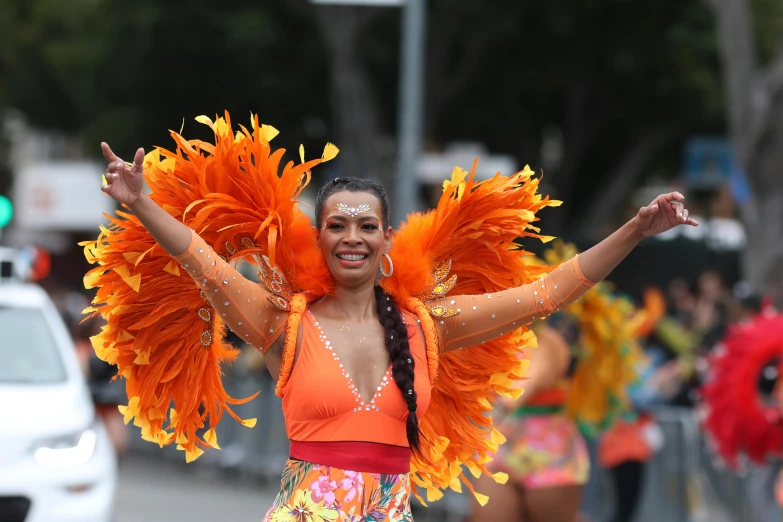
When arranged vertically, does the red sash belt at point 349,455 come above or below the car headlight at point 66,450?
below

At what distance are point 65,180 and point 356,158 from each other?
805cm

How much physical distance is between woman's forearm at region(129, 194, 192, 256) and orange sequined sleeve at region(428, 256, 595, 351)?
88cm

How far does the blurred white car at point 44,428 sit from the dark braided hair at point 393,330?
3481 millimetres

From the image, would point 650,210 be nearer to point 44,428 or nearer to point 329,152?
point 329,152

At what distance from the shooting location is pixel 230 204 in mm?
4070

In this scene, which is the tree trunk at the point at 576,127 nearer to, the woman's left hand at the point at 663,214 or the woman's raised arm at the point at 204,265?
the woman's left hand at the point at 663,214

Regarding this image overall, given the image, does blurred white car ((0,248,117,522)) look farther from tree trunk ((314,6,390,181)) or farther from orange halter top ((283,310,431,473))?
tree trunk ((314,6,390,181))

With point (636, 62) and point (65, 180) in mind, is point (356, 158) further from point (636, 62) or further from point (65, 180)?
point (65, 180)

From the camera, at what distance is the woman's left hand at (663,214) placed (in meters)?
3.91

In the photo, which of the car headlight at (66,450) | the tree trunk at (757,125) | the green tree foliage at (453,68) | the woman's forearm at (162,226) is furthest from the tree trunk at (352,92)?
the woman's forearm at (162,226)

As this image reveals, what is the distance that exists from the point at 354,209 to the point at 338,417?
583 mm

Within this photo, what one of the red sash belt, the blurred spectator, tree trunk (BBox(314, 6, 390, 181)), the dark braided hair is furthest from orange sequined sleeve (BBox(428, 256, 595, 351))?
tree trunk (BBox(314, 6, 390, 181))

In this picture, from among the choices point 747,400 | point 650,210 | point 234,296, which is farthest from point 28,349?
point 650,210

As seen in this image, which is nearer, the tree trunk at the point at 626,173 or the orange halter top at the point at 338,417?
the orange halter top at the point at 338,417
